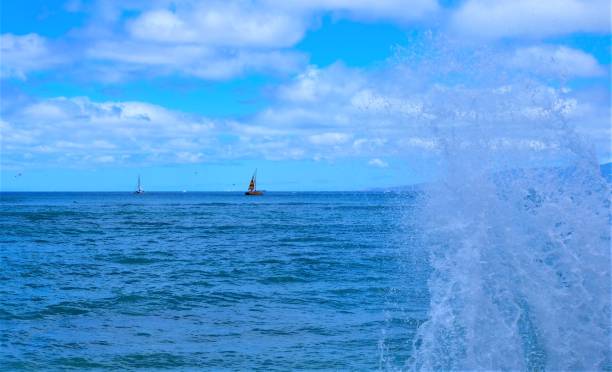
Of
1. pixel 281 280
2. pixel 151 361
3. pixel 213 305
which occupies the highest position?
pixel 281 280

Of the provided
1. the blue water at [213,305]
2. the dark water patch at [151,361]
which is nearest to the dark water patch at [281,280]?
the blue water at [213,305]

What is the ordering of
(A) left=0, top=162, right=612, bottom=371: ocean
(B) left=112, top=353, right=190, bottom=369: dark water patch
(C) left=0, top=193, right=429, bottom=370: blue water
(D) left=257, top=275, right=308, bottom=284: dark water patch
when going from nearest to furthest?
(A) left=0, top=162, right=612, bottom=371: ocean, (B) left=112, top=353, right=190, bottom=369: dark water patch, (C) left=0, top=193, right=429, bottom=370: blue water, (D) left=257, top=275, right=308, bottom=284: dark water patch

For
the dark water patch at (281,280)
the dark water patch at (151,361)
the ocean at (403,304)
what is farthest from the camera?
the dark water patch at (281,280)

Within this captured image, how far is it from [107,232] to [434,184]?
105 feet

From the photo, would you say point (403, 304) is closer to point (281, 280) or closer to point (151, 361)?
point (281, 280)

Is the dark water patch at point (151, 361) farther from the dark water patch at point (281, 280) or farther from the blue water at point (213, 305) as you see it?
the dark water patch at point (281, 280)

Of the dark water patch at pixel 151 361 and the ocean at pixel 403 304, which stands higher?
the ocean at pixel 403 304

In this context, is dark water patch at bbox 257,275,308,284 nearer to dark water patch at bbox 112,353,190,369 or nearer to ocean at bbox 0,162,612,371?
ocean at bbox 0,162,612,371

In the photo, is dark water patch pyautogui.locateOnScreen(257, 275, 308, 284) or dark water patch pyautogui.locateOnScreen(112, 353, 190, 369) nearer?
dark water patch pyautogui.locateOnScreen(112, 353, 190, 369)

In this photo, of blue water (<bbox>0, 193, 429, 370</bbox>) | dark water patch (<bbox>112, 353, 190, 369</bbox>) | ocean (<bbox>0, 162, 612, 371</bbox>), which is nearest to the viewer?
ocean (<bbox>0, 162, 612, 371</bbox>)

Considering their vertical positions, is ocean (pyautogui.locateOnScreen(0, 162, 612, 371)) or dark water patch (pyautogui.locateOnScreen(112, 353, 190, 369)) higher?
ocean (pyautogui.locateOnScreen(0, 162, 612, 371))

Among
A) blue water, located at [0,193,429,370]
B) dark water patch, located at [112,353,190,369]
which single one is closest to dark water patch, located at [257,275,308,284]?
blue water, located at [0,193,429,370]

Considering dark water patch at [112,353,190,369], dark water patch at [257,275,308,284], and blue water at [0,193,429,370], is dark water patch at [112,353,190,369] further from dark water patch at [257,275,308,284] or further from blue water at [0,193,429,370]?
dark water patch at [257,275,308,284]

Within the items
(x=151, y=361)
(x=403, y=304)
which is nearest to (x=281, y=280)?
(x=403, y=304)
